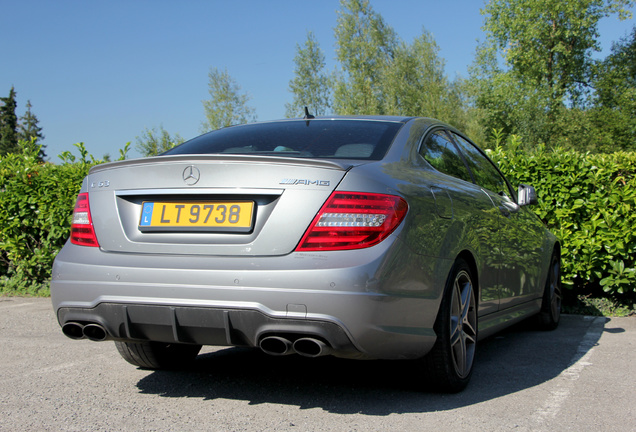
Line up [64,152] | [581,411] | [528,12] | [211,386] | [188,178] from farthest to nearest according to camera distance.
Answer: [528,12], [64,152], [211,386], [581,411], [188,178]

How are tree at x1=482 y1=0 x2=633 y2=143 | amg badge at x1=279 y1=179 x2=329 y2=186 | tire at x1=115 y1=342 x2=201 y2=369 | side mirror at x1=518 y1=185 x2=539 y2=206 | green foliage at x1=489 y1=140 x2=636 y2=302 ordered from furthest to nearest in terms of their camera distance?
tree at x1=482 y1=0 x2=633 y2=143, green foliage at x1=489 y1=140 x2=636 y2=302, side mirror at x1=518 y1=185 x2=539 y2=206, tire at x1=115 y1=342 x2=201 y2=369, amg badge at x1=279 y1=179 x2=329 y2=186

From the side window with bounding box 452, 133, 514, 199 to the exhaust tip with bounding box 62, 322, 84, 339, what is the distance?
2.72 metres

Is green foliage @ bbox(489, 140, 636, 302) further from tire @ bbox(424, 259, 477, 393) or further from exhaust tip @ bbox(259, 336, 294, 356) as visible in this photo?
exhaust tip @ bbox(259, 336, 294, 356)

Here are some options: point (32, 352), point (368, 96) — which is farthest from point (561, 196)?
point (368, 96)

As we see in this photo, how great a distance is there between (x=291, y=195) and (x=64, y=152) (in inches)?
259

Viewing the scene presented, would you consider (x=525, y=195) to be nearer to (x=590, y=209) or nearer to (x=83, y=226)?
(x=590, y=209)

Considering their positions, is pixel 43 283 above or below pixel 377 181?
below

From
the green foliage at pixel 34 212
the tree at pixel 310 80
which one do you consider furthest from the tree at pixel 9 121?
the green foliage at pixel 34 212

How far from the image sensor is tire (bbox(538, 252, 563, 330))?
6.18 metres

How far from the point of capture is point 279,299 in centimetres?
294

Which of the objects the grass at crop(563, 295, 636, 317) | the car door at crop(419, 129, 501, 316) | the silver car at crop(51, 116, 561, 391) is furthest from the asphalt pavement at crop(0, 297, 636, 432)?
the grass at crop(563, 295, 636, 317)

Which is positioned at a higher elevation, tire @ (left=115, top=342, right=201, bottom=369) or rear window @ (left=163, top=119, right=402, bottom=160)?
rear window @ (left=163, top=119, right=402, bottom=160)

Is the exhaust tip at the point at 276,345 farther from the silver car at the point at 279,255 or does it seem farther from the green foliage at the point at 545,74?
the green foliage at the point at 545,74

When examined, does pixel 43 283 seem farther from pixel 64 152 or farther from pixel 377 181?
pixel 377 181
